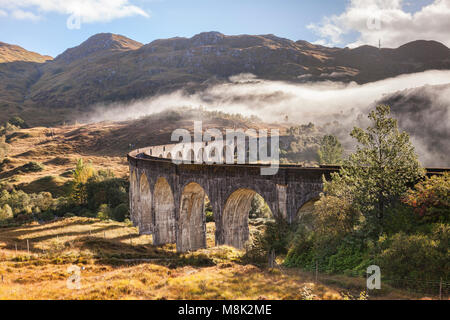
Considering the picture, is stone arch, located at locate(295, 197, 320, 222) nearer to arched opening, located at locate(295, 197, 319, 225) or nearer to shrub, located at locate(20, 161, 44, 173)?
arched opening, located at locate(295, 197, 319, 225)

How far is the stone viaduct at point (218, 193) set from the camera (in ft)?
73.9

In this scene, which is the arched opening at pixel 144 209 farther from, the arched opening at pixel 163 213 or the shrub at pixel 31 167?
the shrub at pixel 31 167

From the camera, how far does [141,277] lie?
64.5ft

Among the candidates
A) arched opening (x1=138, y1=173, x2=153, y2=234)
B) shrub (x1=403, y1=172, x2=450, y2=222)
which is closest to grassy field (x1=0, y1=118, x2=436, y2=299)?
arched opening (x1=138, y1=173, x2=153, y2=234)

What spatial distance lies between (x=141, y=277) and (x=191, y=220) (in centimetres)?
1516

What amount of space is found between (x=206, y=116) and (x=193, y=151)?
285 ft

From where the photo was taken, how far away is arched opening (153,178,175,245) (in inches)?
1512

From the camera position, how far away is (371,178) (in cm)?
1886

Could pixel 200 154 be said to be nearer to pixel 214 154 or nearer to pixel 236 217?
pixel 214 154

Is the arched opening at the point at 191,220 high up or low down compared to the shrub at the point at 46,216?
up

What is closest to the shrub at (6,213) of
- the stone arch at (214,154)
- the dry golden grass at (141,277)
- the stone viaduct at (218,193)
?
the dry golden grass at (141,277)

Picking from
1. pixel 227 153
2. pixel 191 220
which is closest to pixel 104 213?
pixel 191 220

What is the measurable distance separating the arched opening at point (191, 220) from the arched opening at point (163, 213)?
5031 millimetres
